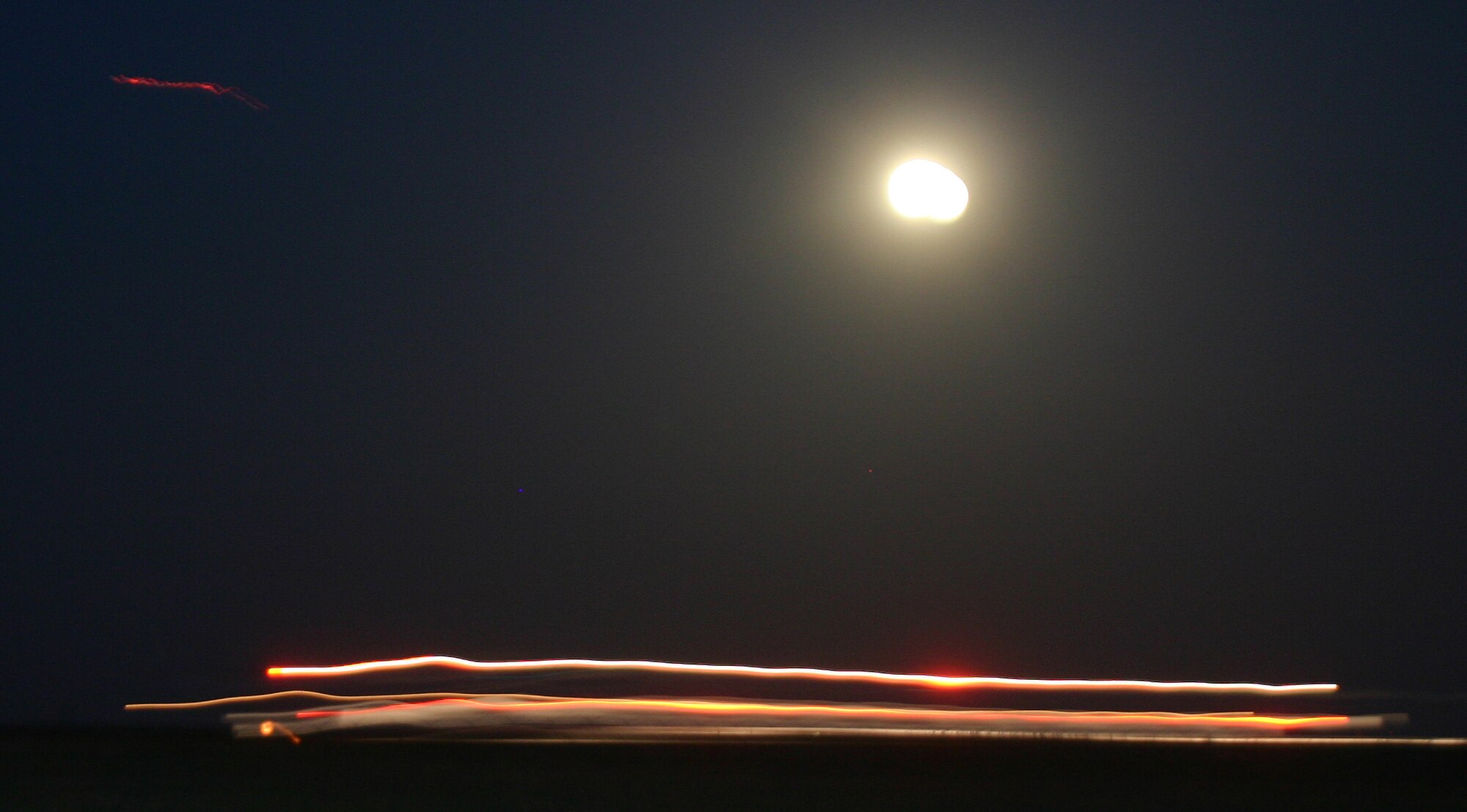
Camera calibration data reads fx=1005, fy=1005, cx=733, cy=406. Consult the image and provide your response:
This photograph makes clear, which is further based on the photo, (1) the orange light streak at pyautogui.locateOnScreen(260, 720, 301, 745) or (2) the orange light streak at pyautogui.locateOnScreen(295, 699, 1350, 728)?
(2) the orange light streak at pyautogui.locateOnScreen(295, 699, 1350, 728)

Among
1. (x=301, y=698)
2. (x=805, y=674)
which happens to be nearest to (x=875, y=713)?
(x=805, y=674)

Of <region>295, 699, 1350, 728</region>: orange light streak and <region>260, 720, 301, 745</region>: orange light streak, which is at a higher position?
<region>295, 699, 1350, 728</region>: orange light streak

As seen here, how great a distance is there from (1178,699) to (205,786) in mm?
3679

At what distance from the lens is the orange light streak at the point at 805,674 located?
421 cm

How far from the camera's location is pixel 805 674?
14.0 ft

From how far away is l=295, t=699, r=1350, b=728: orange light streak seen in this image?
3930 mm

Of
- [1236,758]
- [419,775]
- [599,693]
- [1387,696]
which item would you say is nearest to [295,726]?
[419,775]

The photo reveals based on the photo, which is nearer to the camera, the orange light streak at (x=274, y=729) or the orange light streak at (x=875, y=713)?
the orange light streak at (x=274, y=729)

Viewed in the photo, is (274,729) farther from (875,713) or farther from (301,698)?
(875,713)

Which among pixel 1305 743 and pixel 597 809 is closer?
pixel 597 809

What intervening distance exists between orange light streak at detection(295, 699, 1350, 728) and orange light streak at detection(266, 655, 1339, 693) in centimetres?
15

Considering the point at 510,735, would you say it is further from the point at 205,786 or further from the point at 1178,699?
the point at 1178,699

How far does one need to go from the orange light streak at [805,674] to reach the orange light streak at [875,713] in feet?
0.48

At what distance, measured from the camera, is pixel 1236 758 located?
11.8 feet
